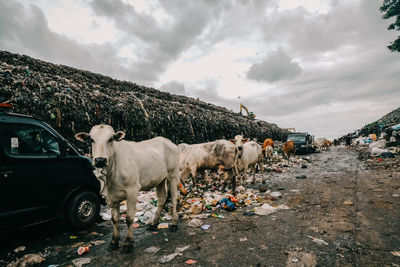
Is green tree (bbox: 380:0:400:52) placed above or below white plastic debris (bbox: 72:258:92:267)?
above

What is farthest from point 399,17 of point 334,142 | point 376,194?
point 334,142

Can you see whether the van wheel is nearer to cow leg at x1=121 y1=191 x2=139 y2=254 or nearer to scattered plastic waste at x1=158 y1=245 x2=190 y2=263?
cow leg at x1=121 y1=191 x2=139 y2=254

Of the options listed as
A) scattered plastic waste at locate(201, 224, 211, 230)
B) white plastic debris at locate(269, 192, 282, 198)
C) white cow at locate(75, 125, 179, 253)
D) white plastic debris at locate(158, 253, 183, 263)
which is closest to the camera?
white cow at locate(75, 125, 179, 253)

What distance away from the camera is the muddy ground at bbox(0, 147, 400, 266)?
2842 mm

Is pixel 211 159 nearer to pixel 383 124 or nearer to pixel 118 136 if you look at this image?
pixel 118 136

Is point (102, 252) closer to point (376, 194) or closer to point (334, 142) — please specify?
point (376, 194)

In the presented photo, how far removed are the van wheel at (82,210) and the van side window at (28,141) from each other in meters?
0.97

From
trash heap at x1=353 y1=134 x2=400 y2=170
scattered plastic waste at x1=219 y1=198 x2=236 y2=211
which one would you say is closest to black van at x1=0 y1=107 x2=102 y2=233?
scattered plastic waste at x1=219 y1=198 x2=236 y2=211

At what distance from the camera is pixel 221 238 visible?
3.54 meters

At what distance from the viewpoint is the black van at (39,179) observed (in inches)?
121

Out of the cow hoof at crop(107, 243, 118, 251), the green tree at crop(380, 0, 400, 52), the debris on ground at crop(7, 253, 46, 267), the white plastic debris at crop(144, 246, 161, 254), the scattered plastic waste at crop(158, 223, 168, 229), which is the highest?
the green tree at crop(380, 0, 400, 52)

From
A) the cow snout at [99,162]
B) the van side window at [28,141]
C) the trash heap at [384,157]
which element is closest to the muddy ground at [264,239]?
the cow snout at [99,162]

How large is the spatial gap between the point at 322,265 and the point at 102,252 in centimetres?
320

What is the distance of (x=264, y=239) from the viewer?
3430mm
